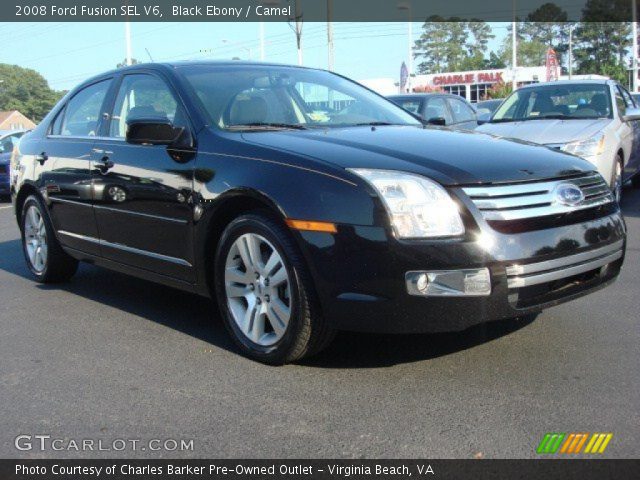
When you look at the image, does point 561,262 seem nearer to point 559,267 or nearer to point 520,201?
point 559,267

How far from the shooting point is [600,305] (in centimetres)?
482

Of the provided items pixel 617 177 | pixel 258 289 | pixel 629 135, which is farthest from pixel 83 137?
pixel 629 135

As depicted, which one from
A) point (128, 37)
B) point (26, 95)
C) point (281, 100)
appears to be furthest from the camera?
point (26, 95)

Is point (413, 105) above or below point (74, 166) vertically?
above

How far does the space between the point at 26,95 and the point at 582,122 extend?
100 meters

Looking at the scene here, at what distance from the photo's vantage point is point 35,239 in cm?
618

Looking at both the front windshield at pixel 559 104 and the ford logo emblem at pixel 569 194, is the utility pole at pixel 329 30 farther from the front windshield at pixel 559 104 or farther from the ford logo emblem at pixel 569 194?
the ford logo emblem at pixel 569 194

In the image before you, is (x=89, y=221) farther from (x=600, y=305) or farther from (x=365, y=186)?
(x=600, y=305)

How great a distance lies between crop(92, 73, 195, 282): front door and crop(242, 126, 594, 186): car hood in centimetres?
56

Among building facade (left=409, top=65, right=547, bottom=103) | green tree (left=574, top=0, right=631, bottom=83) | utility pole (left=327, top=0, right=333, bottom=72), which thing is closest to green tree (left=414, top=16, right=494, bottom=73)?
green tree (left=574, top=0, right=631, bottom=83)

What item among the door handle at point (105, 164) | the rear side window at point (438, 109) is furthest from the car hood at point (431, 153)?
the rear side window at point (438, 109)

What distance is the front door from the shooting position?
4273mm

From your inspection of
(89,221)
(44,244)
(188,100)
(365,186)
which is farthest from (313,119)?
(44,244)
